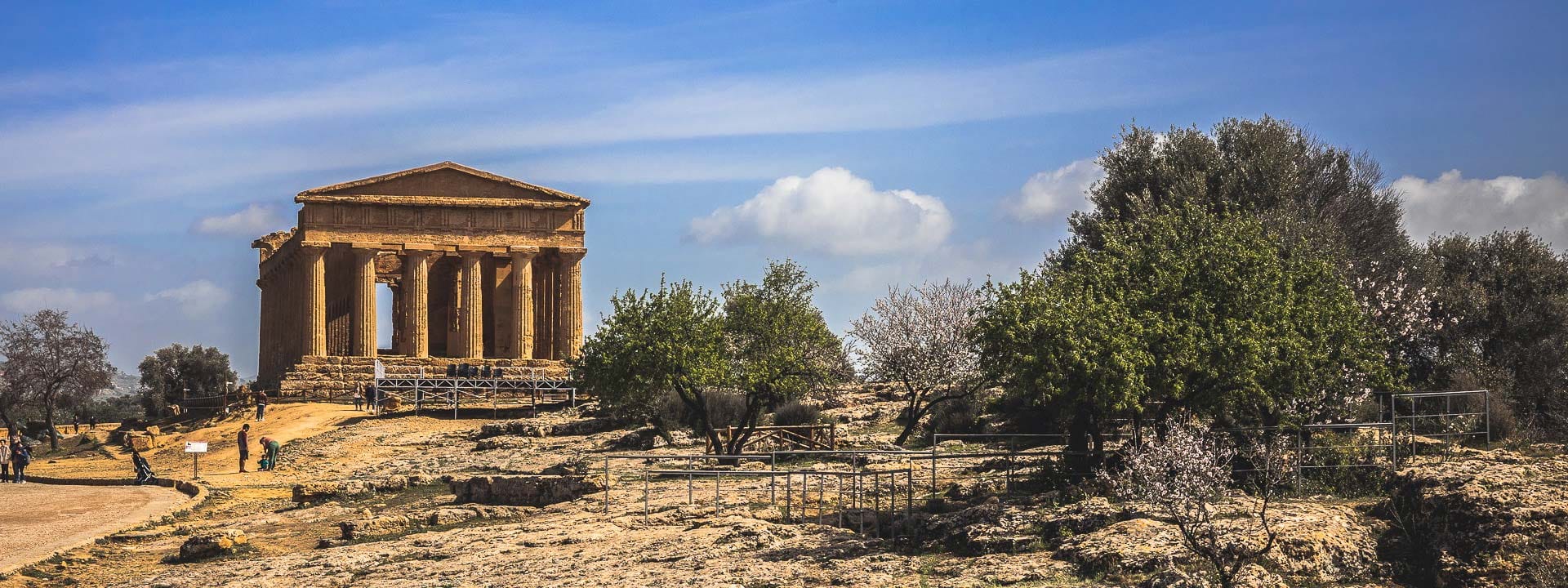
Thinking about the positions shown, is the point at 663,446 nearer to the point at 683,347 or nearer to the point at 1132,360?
the point at 683,347

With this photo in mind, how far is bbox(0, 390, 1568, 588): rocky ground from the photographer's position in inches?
758

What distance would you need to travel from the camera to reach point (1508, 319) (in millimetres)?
41594

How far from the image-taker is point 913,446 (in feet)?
129

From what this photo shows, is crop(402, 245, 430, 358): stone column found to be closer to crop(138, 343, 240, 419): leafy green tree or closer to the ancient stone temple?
the ancient stone temple

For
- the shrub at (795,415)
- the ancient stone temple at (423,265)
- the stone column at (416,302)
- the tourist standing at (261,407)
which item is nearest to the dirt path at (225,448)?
the tourist standing at (261,407)

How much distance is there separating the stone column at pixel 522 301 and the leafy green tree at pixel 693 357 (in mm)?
24369

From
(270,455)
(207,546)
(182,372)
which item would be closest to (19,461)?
(270,455)

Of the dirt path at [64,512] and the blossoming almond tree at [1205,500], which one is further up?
the blossoming almond tree at [1205,500]

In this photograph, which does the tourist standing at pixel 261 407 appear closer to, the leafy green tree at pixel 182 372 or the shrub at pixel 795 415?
the shrub at pixel 795 415

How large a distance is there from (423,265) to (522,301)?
185 inches

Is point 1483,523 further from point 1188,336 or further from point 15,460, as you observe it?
point 15,460

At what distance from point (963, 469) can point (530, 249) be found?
3904 centimetres

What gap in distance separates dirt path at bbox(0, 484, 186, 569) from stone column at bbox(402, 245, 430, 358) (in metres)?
24.9

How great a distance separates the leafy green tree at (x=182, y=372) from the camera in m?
94.9
